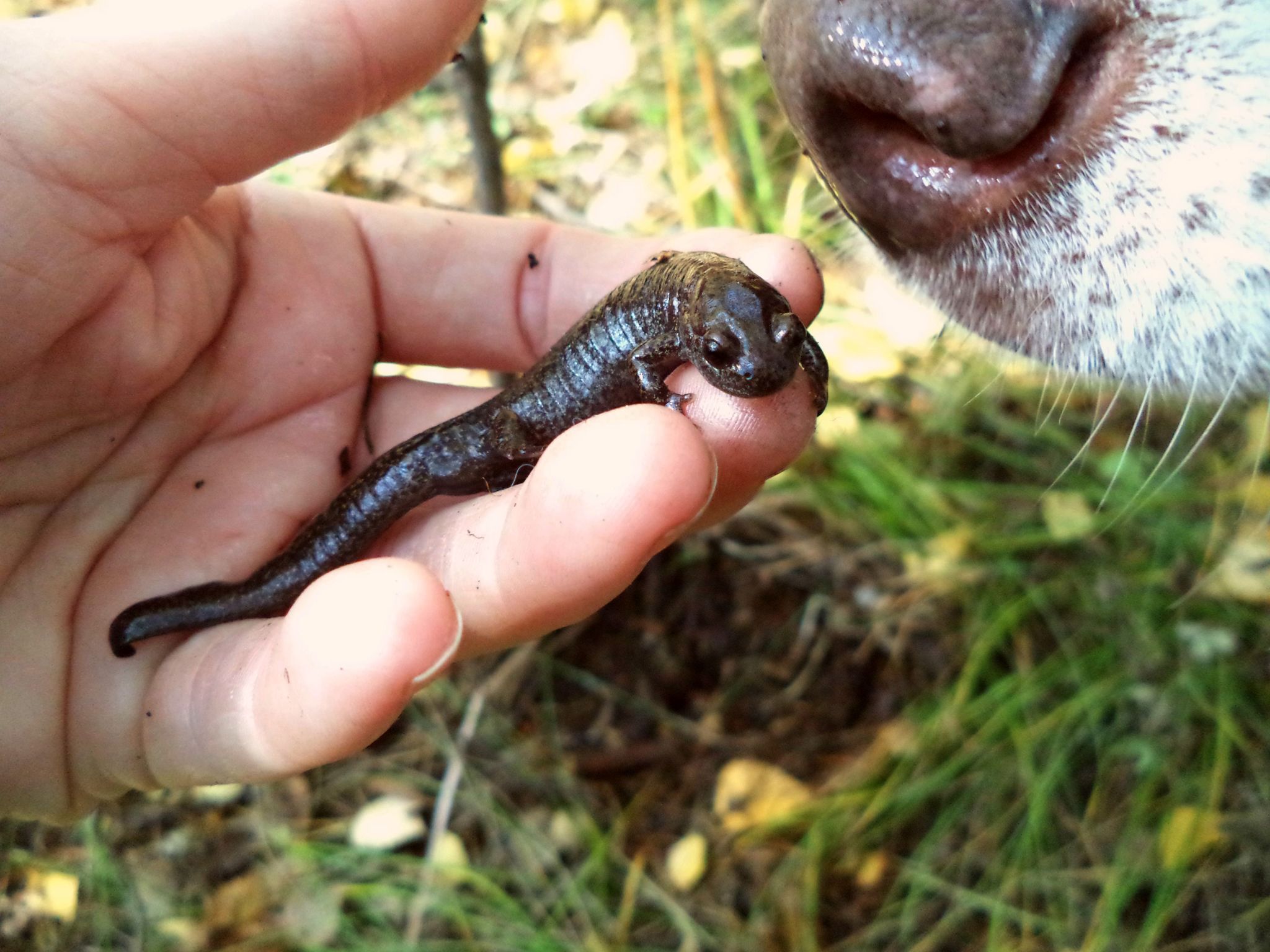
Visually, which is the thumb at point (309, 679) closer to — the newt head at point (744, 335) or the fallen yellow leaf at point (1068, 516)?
the newt head at point (744, 335)

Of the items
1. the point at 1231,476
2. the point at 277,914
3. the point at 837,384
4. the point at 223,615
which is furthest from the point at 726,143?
the point at 277,914

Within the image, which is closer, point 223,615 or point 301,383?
point 223,615

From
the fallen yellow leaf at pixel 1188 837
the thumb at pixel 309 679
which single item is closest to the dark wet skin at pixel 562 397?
the thumb at pixel 309 679

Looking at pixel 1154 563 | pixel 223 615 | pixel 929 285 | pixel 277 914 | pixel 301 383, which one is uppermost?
pixel 929 285

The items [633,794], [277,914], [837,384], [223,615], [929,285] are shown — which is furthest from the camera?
[837,384]

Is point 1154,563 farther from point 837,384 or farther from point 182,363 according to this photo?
point 182,363
